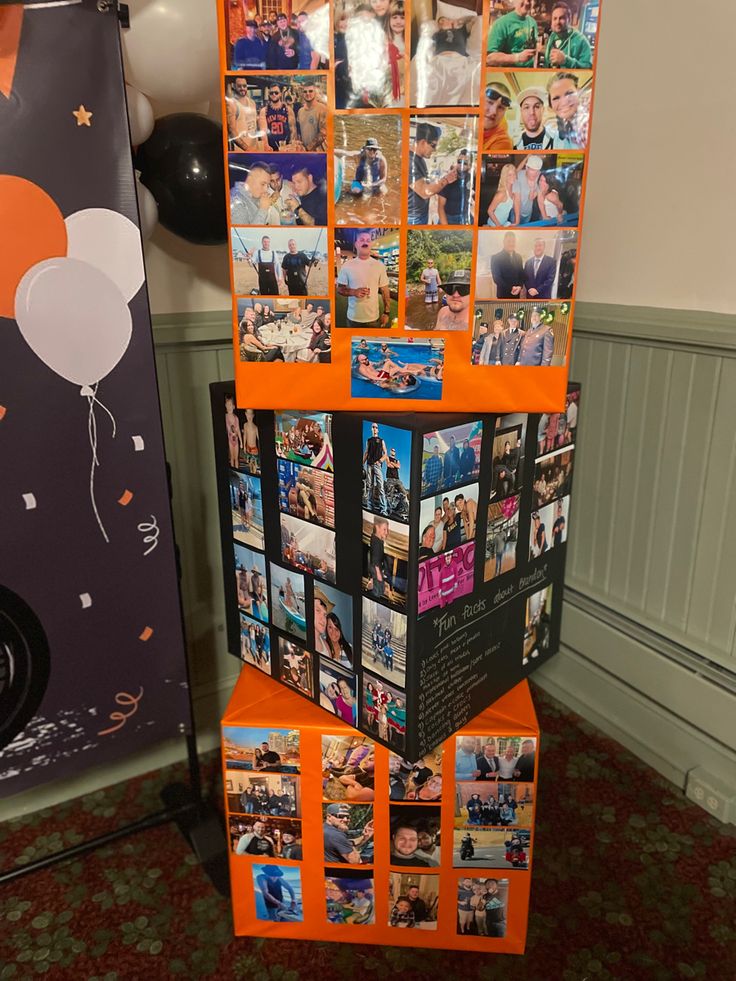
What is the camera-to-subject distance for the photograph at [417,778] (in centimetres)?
122

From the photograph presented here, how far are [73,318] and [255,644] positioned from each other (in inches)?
25.7

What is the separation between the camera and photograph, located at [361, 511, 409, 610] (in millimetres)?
→ 1051

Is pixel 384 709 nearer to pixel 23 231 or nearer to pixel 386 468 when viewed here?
pixel 386 468

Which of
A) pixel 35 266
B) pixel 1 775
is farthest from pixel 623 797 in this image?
pixel 35 266

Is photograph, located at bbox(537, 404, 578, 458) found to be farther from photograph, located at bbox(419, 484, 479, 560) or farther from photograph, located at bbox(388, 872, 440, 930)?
photograph, located at bbox(388, 872, 440, 930)

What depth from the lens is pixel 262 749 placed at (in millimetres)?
1239

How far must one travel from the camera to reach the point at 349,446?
1077 millimetres

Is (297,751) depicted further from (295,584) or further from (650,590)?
(650,590)

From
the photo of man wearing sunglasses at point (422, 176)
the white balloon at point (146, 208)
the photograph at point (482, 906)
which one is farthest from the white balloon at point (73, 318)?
the photograph at point (482, 906)

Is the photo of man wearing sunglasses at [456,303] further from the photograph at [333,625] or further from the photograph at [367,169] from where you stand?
the photograph at [333,625]

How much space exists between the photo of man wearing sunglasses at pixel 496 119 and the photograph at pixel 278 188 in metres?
0.21

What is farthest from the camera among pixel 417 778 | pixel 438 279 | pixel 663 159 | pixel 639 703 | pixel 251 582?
pixel 639 703

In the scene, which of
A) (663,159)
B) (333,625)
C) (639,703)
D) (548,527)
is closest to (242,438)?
(333,625)

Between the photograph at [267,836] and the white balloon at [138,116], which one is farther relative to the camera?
the photograph at [267,836]
